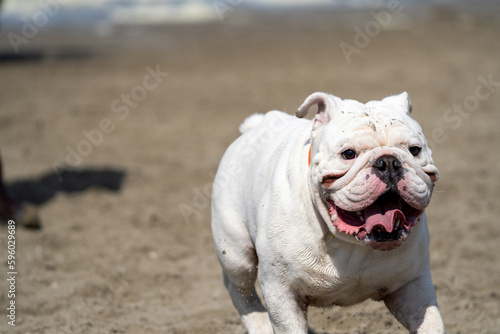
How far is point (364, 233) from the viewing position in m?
2.82

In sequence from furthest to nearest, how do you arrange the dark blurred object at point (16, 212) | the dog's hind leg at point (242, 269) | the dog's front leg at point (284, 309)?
the dark blurred object at point (16, 212)
the dog's hind leg at point (242, 269)
the dog's front leg at point (284, 309)

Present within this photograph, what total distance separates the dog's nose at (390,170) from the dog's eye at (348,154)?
168 millimetres

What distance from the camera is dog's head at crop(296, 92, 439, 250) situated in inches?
109

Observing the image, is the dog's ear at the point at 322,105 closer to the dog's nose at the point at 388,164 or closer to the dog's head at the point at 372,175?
the dog's head at the point at 372,175

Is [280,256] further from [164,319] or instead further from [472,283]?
[472,283]

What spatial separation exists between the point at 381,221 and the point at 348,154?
1.11 feet

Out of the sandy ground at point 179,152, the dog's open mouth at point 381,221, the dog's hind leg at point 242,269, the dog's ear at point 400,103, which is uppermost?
the dog's ear at point 400,103

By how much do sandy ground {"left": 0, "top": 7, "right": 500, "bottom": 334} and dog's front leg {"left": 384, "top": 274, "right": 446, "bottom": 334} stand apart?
48 cm

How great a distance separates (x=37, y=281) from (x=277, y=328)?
3088 mm

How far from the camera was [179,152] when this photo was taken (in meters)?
9.62

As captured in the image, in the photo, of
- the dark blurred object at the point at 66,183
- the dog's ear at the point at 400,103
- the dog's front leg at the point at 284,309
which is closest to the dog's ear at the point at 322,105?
the dog's ear at the point at 400,103

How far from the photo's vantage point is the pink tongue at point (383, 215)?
277 centimetres

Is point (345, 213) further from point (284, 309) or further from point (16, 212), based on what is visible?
point (16, 212)

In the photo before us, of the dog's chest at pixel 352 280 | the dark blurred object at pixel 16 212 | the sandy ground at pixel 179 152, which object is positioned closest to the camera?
the dog's chest at pixel 352 280
